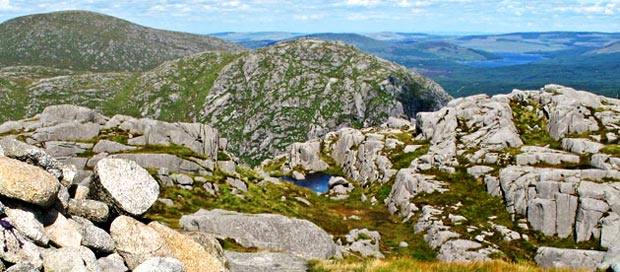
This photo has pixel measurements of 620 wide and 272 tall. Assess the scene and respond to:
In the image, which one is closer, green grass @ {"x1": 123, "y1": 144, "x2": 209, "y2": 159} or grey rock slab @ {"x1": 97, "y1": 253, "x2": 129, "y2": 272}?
grey rock slab @ {"x1": 97, "y1": 253, "x2": 129, "y2": 272}

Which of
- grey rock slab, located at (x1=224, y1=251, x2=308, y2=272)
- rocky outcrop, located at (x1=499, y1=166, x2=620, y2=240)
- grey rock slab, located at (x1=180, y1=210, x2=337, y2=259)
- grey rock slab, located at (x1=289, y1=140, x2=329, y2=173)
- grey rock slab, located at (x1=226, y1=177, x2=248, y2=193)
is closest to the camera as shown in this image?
grey rock slab, located at (x1=224, y1=251, x2=308, y2=272)

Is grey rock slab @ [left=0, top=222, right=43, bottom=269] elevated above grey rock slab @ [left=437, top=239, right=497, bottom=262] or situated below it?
above

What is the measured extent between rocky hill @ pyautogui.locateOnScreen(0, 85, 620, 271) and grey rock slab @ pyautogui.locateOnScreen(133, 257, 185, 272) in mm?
75

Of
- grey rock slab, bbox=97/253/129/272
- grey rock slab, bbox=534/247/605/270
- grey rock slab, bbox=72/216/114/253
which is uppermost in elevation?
grey rock slab, bbox=72/216/114/253

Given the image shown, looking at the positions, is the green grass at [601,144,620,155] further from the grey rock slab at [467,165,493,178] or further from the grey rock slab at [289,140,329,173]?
the grey rock slab at [289,140,329,173]

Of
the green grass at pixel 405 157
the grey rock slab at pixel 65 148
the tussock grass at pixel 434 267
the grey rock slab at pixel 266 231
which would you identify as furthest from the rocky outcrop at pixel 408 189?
the tussock grass at pixel 434 267

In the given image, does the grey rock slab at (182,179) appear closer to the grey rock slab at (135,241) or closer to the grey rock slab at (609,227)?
the grey rock slab at (135,241)

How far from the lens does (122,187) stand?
20.3 metres

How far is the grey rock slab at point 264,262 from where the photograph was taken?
79.3ft

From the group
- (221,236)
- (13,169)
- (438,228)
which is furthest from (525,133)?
(13,169)

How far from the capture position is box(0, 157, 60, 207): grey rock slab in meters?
16.1

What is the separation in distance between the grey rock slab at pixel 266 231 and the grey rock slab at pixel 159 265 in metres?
15.8

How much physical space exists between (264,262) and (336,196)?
3659 inches

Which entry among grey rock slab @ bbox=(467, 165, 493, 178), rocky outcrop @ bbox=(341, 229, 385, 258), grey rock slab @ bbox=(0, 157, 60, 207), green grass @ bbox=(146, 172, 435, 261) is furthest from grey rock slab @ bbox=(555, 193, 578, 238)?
grey rock slab @ bbox=(0, 157, 60, 207)
